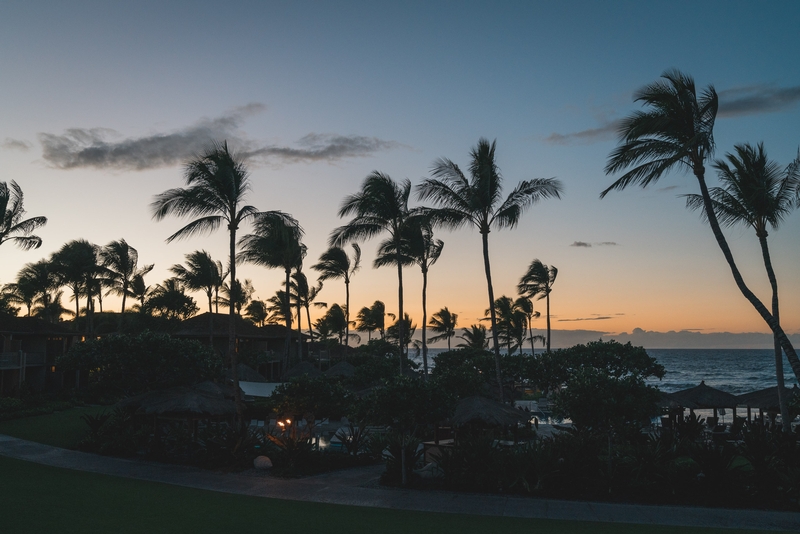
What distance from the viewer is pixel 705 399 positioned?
2689 cm

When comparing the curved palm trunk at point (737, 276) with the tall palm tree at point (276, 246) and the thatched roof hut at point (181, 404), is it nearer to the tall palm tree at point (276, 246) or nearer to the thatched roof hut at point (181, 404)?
the tall palm tree at point (276, 246)

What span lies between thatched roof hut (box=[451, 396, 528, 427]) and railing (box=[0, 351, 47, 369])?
3009cm

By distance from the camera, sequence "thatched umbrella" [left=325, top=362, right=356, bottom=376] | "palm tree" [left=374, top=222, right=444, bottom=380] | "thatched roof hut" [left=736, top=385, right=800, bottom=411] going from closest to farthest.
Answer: "thatched roof hut" [left=736, top=385, right=800, bottom=411] < "palm tree" [left=374, top=222, right=444, bottom=380] < "thatched umbrella" [left=325, top=362, right=356, bottom=376]

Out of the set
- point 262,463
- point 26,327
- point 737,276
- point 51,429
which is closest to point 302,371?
point 51,429

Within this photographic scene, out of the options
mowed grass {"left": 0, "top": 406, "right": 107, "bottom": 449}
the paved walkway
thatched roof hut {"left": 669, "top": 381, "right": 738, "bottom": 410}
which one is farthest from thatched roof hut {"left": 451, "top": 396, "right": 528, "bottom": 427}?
mowed grass {"left": 0, "top": 406, "right": 107, "bottom": 449}

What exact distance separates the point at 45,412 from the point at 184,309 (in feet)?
104

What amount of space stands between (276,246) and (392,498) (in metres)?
27.9

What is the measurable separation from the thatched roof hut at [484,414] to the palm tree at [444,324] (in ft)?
189

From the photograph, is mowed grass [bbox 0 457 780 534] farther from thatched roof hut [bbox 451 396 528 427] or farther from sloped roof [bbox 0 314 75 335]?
sloped roof [bbox 0 314 75 335]

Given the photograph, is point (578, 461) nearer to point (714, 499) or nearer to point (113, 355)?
point (714, 499)

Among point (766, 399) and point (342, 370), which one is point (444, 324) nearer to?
point (342, 370)

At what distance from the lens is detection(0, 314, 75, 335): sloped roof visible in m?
38.5

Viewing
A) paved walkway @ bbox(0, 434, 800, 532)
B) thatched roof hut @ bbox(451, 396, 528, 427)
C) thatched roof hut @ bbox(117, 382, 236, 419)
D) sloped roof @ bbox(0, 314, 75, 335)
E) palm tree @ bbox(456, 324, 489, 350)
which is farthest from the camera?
palm tree @ bbox(456, 324, 489, 350)

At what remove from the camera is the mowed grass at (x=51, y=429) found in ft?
70.9
